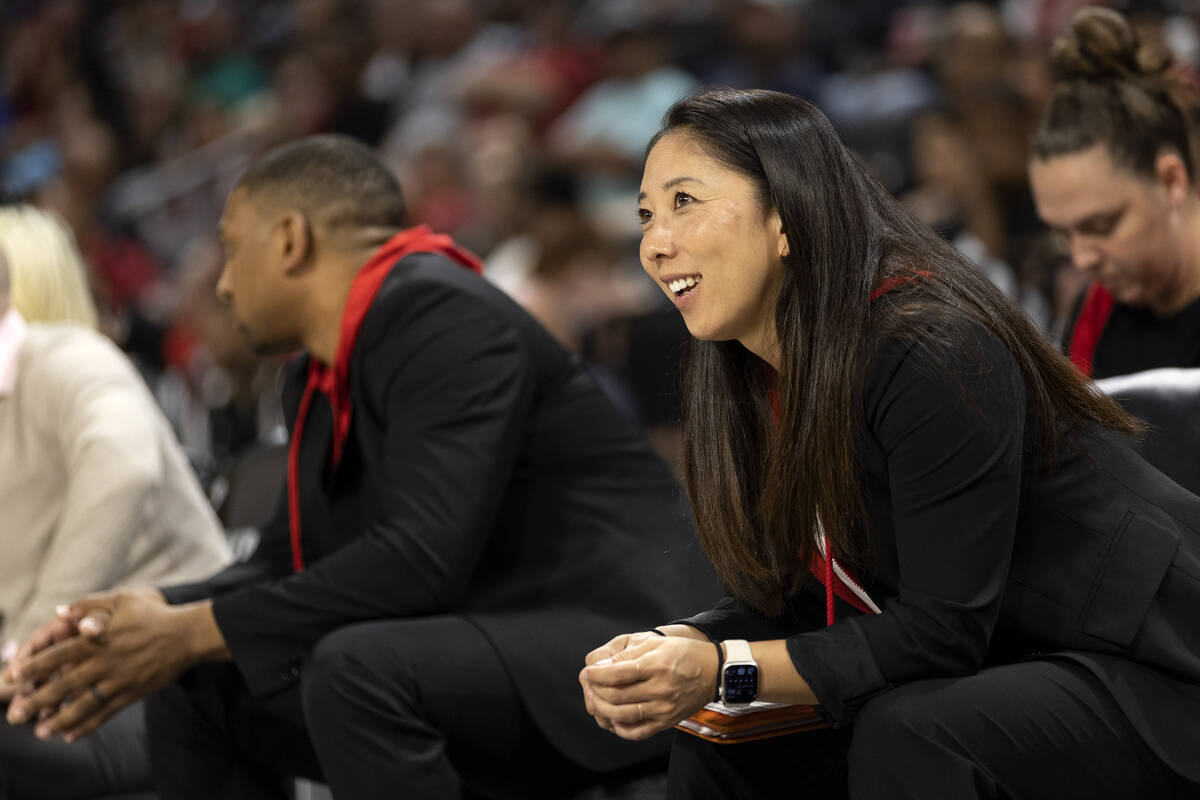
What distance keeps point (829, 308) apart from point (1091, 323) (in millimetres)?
1314

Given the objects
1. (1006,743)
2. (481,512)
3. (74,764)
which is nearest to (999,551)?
(1006,743)

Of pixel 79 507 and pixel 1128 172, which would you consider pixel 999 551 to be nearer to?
pixel 1128 172

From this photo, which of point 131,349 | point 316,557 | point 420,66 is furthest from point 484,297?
point 420,66

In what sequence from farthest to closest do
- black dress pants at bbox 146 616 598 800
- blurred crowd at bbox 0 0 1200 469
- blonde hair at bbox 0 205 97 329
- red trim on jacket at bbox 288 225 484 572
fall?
blurred crowd at bbox 0 0 1200 469 < blonde hair at bbox 0 205 97 329 < red trim on jacket at bbox 288 225 484 572 < black dress pants at bbox 146 616 598 800

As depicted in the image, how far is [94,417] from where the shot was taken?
3127 mm

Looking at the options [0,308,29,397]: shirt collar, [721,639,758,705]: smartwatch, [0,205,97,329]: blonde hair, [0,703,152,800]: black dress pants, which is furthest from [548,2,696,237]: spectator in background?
[721,639,758,705]: smartwatch

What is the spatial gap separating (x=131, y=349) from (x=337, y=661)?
4.81 meters

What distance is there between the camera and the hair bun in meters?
2.81

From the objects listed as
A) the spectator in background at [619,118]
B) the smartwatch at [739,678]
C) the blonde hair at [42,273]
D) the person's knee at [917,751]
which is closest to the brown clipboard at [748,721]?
the smartwatch at [739,678]

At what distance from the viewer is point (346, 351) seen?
8.91 feet

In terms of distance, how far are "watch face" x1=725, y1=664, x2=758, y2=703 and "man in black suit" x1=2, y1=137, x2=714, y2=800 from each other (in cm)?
52

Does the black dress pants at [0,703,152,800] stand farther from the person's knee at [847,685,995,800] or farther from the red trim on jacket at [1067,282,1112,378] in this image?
the red trim on jacket at [1067,282,1112,378]

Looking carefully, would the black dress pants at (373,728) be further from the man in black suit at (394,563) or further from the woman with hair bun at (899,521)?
the woman with hair bun at (899,521)

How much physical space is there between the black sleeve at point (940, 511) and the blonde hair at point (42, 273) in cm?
238
